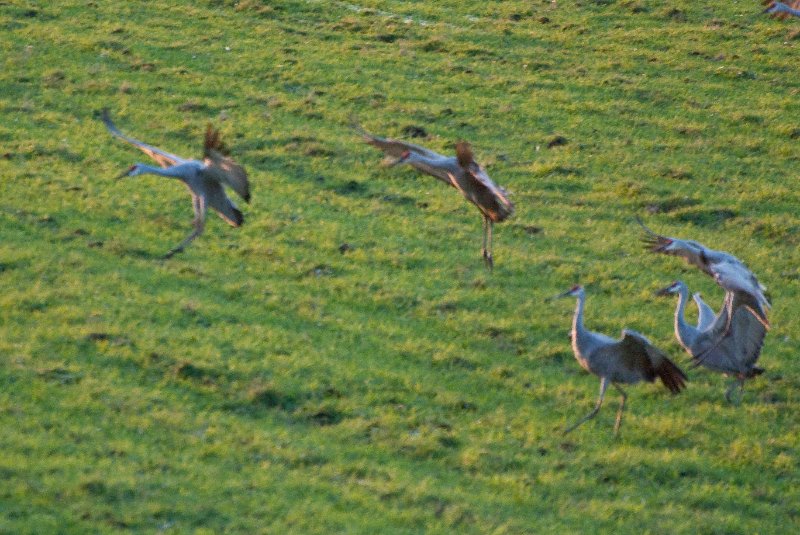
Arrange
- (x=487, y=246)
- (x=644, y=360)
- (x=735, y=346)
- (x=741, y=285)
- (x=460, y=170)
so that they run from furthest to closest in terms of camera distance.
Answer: (x=487, y=246)
(x=735, y=346)
(x=460, y=170)
(x=644, y=360)
(x=741, y=285)

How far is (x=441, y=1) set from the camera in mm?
22562

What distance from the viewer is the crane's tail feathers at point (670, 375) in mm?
8961

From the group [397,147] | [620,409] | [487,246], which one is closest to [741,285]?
[620,409]

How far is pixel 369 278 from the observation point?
11.4m

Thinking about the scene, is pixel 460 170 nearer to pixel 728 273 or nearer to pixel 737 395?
pixel 728 273

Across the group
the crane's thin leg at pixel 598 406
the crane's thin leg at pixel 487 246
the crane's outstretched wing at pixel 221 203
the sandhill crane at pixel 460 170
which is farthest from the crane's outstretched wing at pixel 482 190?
the crane's outstretched wing at pixel 221 203

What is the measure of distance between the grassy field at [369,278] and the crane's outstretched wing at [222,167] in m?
1.05

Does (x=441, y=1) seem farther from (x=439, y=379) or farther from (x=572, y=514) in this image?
(x=572, y=514)

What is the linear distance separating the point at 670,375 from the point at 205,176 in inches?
161

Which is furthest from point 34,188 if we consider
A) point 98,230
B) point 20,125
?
point 20,125

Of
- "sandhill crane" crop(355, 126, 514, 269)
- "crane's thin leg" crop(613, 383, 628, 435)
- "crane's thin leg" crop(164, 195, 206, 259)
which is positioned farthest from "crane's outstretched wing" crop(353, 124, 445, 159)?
"crane's thin leg" crop(613, 383, 628, 435)

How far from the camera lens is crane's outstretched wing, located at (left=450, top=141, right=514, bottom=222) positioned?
364 inches

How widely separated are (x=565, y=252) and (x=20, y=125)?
6514 mm

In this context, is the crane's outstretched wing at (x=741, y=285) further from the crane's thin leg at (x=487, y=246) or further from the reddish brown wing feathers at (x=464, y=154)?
the crane's thin leg at (x=487, y=246)
